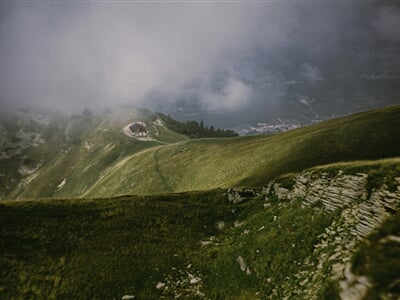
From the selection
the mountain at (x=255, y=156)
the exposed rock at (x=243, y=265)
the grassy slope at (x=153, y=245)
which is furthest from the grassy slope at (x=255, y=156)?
the exposed rock at (x=243, y=265)

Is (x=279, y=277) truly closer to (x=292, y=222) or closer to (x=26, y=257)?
(x=292, y=222)

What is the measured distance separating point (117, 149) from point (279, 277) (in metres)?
186

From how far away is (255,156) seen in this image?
75.3m

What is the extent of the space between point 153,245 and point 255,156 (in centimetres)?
5179

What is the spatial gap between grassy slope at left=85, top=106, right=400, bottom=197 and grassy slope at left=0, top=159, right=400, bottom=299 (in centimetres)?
2765

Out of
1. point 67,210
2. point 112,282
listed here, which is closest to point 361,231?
point 112,282

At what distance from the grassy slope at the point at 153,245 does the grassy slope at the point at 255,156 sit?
2765cm

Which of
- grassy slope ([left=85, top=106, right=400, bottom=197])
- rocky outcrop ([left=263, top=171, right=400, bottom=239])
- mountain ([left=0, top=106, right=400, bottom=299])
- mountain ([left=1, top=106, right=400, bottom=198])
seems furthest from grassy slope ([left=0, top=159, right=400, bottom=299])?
mountain ([left=1, top=106, right=400, bottom=198])

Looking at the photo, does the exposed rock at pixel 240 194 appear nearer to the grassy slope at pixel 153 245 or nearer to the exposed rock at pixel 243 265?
the grassy slope at pixel 153 245

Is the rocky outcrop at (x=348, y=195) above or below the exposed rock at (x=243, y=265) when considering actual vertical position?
above

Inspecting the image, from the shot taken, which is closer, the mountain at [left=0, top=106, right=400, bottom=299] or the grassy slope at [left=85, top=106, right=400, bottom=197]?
the mountain at [left=0, top=106, right=400, bottom=299]

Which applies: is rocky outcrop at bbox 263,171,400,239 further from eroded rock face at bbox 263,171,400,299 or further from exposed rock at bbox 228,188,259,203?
exposed rock at bbox 228,188,259,203

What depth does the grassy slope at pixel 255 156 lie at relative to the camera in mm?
54828

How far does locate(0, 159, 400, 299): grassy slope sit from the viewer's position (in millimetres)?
20469
